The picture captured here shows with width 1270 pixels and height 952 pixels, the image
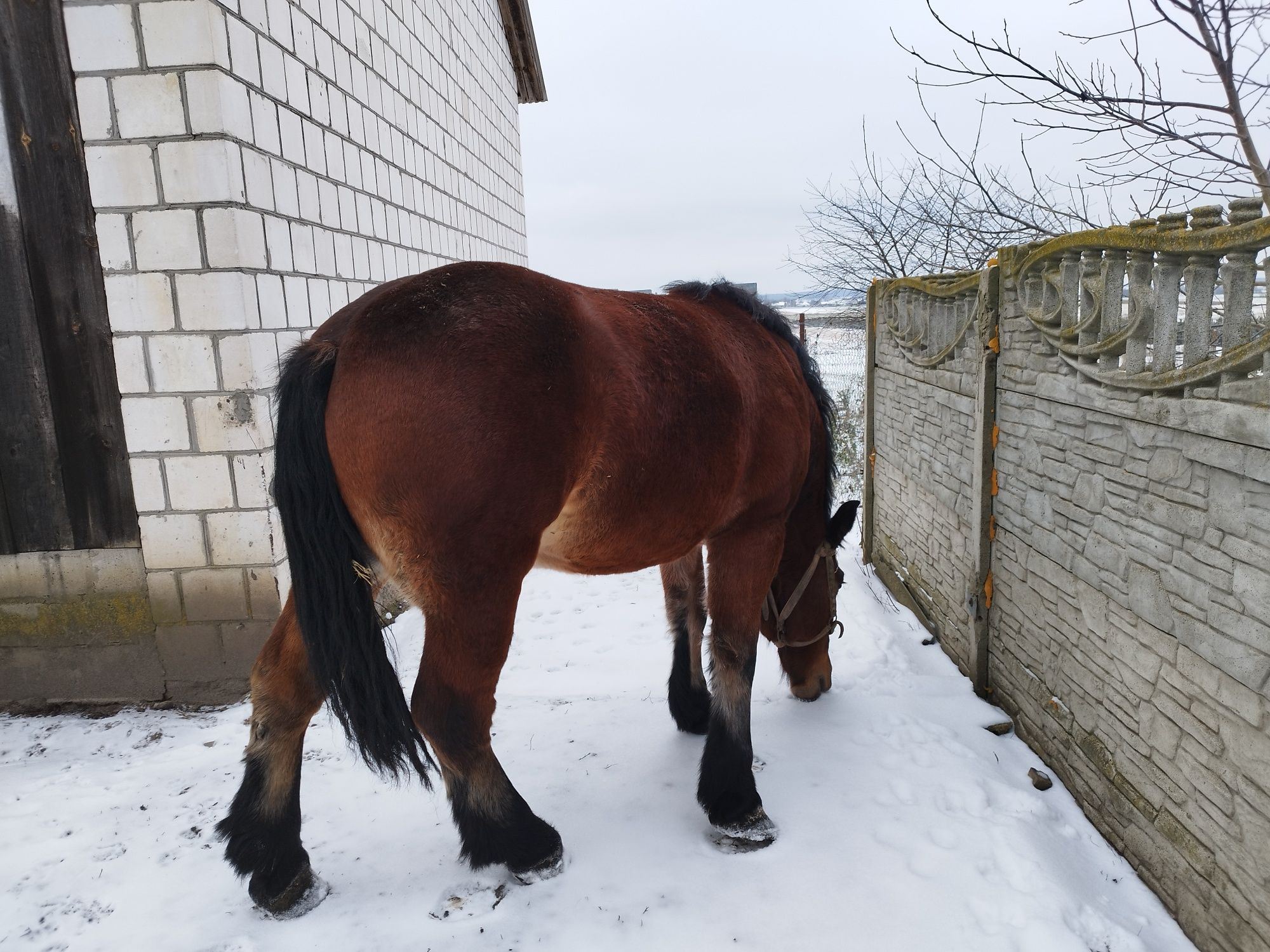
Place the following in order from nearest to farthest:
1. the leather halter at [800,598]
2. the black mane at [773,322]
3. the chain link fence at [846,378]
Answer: the black mane at [773,322], the leather halter at [800,598], the chain link fence at [846,378]

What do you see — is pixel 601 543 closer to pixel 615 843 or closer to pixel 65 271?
pixel 615 843

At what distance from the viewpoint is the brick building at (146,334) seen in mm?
3293

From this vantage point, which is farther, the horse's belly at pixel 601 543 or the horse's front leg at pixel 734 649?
the horse's front leg at pixel 734 649

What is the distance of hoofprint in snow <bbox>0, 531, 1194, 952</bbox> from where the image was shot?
2094mm

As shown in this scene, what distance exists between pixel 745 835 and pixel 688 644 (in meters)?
0.95

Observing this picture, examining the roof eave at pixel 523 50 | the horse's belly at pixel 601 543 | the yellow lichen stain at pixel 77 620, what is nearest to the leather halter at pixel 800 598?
the horse's belly at pixel 601 543

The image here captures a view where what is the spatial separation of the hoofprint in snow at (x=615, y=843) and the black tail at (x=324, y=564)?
0.64 m

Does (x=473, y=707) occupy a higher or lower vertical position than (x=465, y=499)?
lower

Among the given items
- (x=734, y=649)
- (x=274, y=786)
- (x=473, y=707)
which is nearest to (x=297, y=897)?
(x=274, y=786)

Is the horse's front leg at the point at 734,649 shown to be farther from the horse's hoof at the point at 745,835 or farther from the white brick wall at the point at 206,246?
the white brick wall at the point at 206,246

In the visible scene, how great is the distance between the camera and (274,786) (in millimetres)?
2207

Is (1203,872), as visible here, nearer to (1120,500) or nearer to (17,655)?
(1120,500)

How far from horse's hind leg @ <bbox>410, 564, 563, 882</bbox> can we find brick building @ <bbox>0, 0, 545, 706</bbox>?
195 centimetres

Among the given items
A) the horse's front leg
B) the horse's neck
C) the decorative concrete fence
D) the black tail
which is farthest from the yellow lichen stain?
the decorative concrete fence
